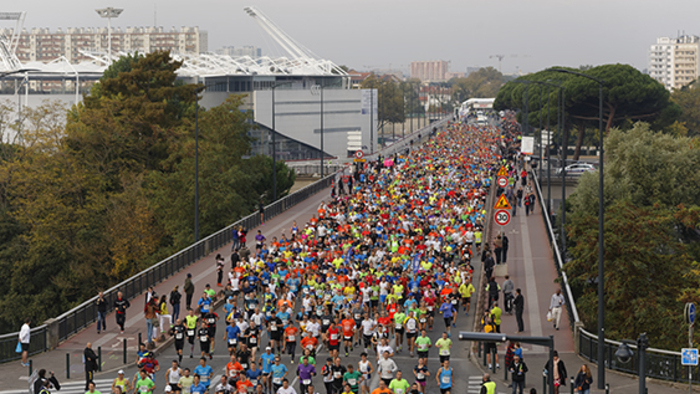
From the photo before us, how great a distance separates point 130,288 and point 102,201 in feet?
72.6

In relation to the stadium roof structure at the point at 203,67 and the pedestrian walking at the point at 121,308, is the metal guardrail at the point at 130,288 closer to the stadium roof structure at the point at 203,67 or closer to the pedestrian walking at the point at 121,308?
the pedestrian walking at the point at 121,308

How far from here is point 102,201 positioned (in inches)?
2025

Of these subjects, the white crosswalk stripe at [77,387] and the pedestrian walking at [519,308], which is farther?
the pedestrian walking at [519,308]

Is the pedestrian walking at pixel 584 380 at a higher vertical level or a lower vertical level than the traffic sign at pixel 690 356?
lower

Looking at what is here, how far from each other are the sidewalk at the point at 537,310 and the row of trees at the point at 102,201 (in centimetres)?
1748

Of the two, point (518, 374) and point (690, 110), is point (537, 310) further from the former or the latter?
point (690, 110)

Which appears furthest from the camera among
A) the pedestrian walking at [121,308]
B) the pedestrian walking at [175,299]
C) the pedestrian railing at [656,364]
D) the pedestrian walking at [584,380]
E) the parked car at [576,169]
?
the parked car at [576,169]

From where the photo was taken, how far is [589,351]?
2212 centimetres

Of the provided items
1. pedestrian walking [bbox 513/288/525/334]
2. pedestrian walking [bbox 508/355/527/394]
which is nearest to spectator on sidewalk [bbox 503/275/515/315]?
pedestrian walking [bbox 513/288/525/334]

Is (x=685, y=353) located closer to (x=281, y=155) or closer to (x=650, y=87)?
(x=650, y=87)

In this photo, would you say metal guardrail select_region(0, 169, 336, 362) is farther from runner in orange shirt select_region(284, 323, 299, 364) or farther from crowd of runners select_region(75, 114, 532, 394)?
runner in orange shirt select_region(284, 323, 299, 364)

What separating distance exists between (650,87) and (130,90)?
1965 inches

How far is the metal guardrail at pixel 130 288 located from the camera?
78.3 feet

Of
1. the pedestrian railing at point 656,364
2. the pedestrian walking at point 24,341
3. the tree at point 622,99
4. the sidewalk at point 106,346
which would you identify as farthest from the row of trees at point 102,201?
the tree at point 622,99
